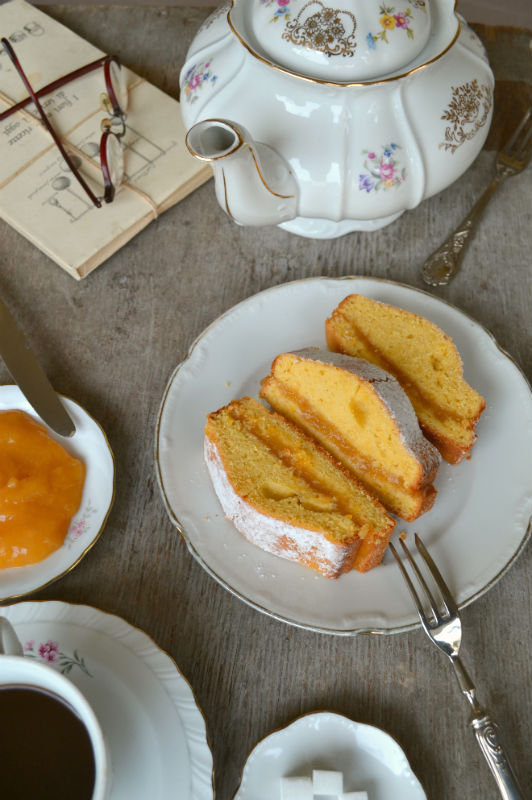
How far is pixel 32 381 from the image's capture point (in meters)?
1.06

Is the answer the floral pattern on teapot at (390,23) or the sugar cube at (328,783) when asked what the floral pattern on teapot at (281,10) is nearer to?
the floral pattern on teapot at (390,23)

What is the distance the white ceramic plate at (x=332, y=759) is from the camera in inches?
33.3

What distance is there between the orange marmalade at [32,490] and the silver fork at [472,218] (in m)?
0.74

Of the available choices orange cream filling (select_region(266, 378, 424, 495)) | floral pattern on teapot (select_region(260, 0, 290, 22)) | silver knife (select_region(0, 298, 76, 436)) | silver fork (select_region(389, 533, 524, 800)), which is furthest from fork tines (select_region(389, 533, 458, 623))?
floral pattern on teapot (select_region(260, 0, 290, 22))

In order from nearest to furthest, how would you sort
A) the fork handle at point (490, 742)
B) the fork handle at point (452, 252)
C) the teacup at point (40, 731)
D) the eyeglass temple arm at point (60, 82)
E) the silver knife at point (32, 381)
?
the teacup at point (40, 731), the fork handle at point (490, 742), the silver knife at point (32, 381), the fork handle at point (452, 252), the eyeglass temple arm at point (60, 82)

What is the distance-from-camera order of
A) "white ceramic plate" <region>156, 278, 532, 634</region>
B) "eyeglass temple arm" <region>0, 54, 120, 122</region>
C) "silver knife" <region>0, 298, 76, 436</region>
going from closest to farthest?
"white ceramic plate" <region>156, 278, 532, 634</region>
"silver knife" <region>0, 298, 76, 436</region>
"eyeglass temple arm" <region>0, 54, 120, 122</region>

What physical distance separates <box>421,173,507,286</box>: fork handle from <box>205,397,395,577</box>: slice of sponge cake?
0.44 meters

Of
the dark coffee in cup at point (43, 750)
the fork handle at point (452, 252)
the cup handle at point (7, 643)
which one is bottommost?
the dark coffee in cup at point (43, 750)

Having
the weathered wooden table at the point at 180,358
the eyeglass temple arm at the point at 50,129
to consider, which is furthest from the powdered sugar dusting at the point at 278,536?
the eyeglass temple arm at the point at 50,129

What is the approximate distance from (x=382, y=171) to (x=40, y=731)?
917 millimetres

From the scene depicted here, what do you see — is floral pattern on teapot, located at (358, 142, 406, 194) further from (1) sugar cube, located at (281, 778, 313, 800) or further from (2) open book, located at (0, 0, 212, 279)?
(1) sugar cube, located at (281, 778, 313, 800)

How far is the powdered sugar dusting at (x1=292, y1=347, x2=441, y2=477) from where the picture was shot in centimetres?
96

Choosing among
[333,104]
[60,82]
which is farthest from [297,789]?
[60,82]

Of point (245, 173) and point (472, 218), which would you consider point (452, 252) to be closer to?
point (472, 218)
